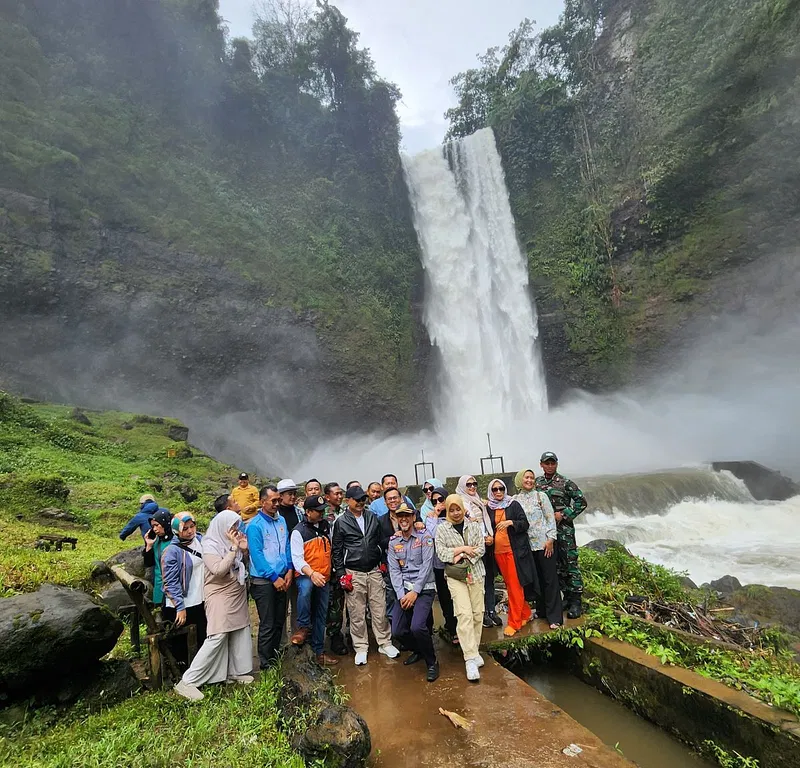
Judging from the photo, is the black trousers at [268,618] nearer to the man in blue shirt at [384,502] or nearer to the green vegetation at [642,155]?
the man in blue shirt at [384,502]

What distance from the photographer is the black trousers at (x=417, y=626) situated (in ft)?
11.8

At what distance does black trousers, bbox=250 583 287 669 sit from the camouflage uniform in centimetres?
273

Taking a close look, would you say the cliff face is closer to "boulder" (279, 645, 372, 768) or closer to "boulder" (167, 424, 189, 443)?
"boulder" (167, 424, 189, 443)

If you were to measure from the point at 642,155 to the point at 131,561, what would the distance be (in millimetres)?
25164

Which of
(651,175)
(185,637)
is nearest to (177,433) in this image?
(185,637)

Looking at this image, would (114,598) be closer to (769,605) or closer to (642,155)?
(769,605)

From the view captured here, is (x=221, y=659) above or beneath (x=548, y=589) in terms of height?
beneath

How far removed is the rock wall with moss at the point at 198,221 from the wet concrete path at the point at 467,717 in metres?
15.8

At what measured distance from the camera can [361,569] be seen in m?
4.02

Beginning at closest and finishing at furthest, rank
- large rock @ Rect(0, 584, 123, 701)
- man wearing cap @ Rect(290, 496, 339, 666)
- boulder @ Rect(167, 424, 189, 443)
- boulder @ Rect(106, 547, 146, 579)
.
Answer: large rock @ Rect(0, 584, 123, 701)
man wearing cap @ Rect(290, 496, 339, 666)
boulder @ Rect(106, 547, 146, 579)
boulder @ Rect(167, 424, 189, 443)

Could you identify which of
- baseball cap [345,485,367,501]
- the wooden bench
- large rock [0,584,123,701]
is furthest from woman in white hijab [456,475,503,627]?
the wooden bench

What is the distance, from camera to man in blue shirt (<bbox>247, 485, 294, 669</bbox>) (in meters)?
3.76

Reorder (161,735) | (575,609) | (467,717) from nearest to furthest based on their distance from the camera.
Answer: (161,735)
(467,717)
(575,609)

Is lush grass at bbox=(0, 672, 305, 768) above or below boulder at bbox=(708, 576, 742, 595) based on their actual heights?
above
